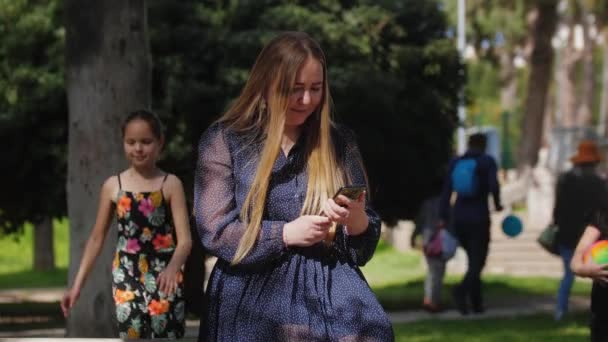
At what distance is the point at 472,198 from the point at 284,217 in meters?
9.80

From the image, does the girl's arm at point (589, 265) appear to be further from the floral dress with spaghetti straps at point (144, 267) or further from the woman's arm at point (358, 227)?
the woman's arm at point (358, 227)

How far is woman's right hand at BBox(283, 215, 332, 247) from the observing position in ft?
13.2

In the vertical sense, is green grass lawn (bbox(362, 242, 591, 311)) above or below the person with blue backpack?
below

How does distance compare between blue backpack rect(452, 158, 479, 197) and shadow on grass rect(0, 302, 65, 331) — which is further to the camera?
shadow on grass rect(0, 302, 65, 331)

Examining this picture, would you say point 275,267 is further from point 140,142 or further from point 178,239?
point 140,142

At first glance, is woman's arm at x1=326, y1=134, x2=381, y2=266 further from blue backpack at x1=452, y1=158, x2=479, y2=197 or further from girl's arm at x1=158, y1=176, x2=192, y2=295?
blue backpack at x1=452, y1=158, x2=479, y2=197

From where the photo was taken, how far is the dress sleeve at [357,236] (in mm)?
4246

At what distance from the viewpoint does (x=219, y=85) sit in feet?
49.7

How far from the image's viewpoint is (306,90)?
4.17 metres

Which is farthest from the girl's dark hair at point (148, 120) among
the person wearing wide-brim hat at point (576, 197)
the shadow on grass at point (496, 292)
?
the shadow on grass at point (496, 292)

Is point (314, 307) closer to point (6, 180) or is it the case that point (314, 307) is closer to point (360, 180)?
point (360, 180)

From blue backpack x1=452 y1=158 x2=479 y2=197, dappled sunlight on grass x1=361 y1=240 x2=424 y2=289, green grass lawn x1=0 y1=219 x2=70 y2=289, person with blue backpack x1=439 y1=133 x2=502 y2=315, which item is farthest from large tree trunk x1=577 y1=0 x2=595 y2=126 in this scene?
blue backpack x1=452 y1=158 x2=479 y2=197

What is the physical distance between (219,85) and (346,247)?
1102 cm

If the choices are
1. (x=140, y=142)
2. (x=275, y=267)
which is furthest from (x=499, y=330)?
(x=275, y=267)
